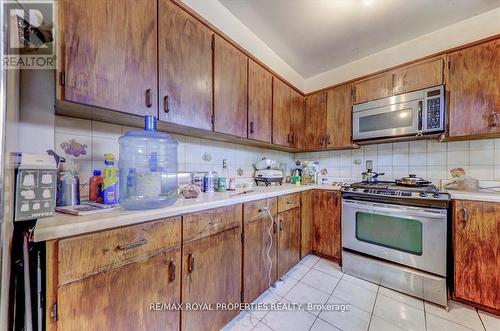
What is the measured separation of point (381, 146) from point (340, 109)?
Result: 668mm

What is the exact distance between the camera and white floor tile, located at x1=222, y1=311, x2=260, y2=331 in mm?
1281

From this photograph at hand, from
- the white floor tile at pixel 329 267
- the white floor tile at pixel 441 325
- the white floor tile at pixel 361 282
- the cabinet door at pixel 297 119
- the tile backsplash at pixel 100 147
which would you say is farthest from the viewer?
the cabinet door at pixel 297 119

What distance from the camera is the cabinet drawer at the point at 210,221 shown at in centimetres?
99

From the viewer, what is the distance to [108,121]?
1191 millimetres

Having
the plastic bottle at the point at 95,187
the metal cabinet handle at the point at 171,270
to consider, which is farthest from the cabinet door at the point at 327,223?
the plastic bottle at the point at 95,187

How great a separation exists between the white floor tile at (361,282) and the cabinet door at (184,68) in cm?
194

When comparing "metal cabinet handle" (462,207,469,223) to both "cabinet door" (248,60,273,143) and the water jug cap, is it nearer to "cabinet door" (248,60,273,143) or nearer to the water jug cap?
"cabinet door" (248,60,273,143)

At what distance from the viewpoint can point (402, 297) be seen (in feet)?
5.19

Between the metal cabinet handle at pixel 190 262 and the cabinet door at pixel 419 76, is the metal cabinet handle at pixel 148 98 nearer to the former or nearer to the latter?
the metal cabinet handle at pixel 190 262

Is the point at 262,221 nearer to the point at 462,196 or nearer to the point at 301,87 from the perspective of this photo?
the point at 462,196

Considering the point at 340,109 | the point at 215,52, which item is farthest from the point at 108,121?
the point at 340,109

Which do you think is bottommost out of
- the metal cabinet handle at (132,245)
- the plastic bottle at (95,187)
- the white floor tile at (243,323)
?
the white floor tile at (243,323)

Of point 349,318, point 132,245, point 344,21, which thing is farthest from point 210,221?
point 344,21

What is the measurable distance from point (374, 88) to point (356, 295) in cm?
206
